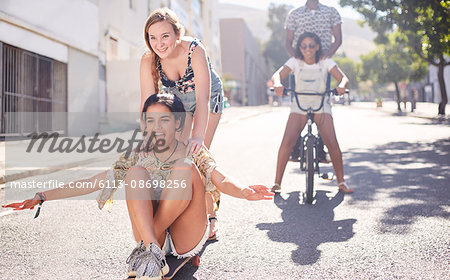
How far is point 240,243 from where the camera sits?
3.79 meters

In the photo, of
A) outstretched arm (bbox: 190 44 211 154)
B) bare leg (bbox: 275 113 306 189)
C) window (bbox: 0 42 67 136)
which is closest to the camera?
outstretched arm (bbox: 190 44 211 154)

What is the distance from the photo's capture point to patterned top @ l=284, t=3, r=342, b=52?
6.02 m

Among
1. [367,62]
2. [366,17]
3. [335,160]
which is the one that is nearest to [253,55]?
[367,62]

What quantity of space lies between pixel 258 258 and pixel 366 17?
72.5 feet

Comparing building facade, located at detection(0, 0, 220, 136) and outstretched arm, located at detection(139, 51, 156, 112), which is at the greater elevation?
building facade, located at detection(0, 0, 220, 136)

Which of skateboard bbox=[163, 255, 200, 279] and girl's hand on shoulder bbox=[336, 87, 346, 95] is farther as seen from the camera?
girl's hand on shoulder bbox=[336, 87, 346, 95]

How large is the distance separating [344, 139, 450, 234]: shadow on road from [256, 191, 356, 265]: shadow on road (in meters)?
0.32

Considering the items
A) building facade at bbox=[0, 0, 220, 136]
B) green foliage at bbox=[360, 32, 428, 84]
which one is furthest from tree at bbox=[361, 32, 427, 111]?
building facade at bbox=[0, 0, 220, 136]

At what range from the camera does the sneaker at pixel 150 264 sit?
253 centimetres

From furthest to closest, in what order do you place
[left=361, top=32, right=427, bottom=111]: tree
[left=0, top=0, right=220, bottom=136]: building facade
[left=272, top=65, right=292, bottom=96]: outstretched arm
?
1. [left=361, top=32, right=427, bottom=111]: tree
2. [left=0, top=0, right=220, bottom=136]: building facade
3. [left=272, top=65, right=292, bottom=96]: outstretched arm

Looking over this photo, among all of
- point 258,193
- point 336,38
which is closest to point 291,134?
point 336,38

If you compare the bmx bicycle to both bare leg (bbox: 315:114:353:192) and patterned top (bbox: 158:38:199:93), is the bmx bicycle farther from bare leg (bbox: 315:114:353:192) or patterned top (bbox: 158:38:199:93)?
patterned top (bbox: 158:38:199:93)

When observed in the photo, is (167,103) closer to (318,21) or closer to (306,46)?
(306,46)

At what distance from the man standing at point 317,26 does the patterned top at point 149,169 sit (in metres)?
3.23
